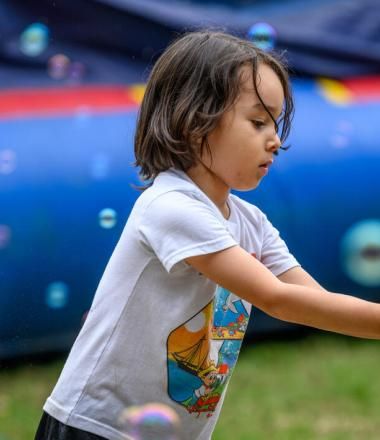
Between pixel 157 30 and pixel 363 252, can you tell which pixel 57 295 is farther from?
pixel 363 252

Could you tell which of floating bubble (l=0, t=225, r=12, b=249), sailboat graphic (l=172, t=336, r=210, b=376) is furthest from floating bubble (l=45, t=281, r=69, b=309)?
sailboat graphic (l=172, t=336, r=210, b=376)

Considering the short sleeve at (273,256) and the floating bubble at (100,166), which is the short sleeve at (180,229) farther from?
the floating bubble at (100,166)

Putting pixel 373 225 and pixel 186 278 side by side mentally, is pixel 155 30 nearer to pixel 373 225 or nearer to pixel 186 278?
pixel 373 225

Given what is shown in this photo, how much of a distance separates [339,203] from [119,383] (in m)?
2.08

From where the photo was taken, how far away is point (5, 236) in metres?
3.09

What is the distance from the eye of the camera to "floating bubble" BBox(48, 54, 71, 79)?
335 centimetres

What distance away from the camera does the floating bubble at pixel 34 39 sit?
3172 millimetres

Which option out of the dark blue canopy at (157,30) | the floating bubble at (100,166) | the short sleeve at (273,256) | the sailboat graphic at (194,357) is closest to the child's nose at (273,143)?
the short sleeve at (273,256)

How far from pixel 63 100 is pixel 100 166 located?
0.25m

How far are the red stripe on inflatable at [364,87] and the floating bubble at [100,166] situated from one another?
39.2 inches

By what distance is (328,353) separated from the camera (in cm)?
338

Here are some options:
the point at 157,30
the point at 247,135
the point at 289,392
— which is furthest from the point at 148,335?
the point at 157,30

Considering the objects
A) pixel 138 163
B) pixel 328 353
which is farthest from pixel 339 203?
pixel 138 163

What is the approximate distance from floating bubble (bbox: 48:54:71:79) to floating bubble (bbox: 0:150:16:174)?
13.7 inches
